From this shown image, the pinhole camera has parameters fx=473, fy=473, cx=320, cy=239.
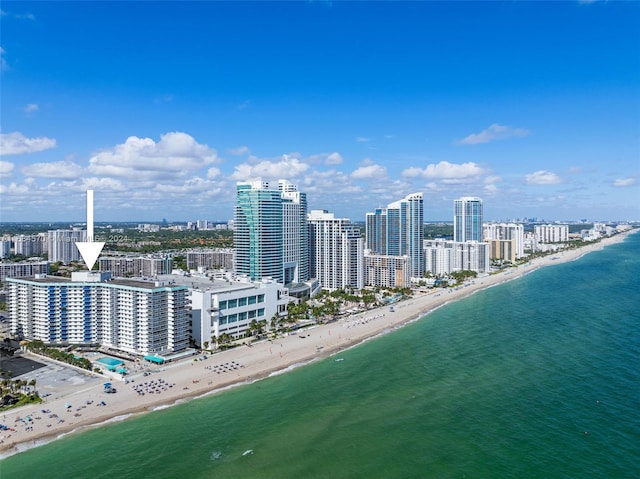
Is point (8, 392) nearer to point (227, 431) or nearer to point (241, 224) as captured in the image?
point (227, 431)

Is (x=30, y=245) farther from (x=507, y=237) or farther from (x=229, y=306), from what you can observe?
(x=507, y=237)

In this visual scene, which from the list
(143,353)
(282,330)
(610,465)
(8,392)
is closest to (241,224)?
(282,330)

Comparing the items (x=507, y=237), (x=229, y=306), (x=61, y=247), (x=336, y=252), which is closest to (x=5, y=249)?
(x=61, y=247)

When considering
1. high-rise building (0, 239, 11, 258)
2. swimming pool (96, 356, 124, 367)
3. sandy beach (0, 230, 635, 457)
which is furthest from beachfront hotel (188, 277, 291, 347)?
high-rise building (0, 239, 11, 258)

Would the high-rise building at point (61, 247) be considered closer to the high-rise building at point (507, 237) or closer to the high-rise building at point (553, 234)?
the high-rise building at point (507, 237)

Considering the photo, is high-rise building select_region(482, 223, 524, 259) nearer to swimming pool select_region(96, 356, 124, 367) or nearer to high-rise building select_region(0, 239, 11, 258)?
swimming pool select_region(96, 356, 124, 367)
